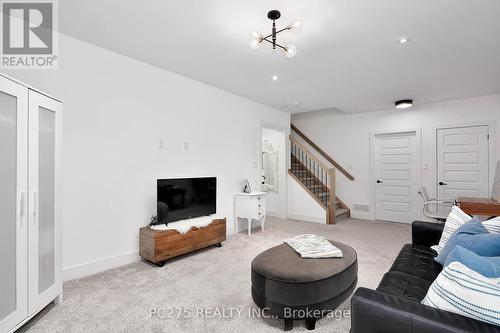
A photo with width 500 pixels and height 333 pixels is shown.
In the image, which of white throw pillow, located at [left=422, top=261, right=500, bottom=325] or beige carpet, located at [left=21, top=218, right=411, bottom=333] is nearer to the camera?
white throw pillow, located at [left=422, top=261, right=500, bottom=325]

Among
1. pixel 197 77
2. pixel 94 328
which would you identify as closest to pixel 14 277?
pixel 94 328

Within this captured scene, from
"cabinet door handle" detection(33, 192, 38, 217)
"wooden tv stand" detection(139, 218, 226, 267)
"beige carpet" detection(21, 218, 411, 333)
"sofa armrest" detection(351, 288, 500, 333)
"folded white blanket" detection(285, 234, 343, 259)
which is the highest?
"cabinet door handle" detection(33, 192, 38, 217)

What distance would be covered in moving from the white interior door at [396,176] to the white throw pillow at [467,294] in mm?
5027

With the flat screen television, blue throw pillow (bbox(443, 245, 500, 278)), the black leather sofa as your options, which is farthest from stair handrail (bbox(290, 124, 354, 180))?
blue throw pillow (bbox(443, 245, 500, 278))

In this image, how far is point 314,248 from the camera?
2.25 metres

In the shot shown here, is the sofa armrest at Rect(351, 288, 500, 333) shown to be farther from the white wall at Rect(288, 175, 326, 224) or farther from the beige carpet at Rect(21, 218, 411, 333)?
the white wall at Rect(288, 175, 326, 224)

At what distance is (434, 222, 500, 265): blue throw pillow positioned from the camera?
1.44 metres

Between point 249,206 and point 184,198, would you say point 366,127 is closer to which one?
point 249,206

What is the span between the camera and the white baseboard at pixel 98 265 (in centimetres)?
266

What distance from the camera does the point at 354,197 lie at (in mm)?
6133

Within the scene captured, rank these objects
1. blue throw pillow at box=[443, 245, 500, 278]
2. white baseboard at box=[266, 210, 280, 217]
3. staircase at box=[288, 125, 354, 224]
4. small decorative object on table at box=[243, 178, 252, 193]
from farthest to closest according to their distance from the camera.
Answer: white baseboard at box=[266, 210, 280, 217] < staircase at box=[288, 125, 354, 224] < small decorative object on table at box=[243, 178, 252, 193] < blue throw pillow at box=[443, 245, 500, 278]

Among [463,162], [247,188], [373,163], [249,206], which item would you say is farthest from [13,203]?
[463,162]

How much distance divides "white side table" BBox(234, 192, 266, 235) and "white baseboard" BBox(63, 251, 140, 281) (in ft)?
6.06

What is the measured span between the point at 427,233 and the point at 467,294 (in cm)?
174
